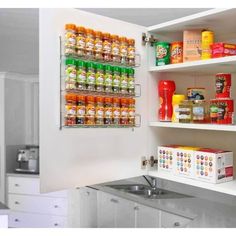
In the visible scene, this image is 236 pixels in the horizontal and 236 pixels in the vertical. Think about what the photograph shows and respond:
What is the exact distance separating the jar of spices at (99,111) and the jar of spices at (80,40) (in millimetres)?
215

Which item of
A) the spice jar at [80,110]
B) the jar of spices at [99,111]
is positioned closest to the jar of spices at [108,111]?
the jar of spices at [99,111]

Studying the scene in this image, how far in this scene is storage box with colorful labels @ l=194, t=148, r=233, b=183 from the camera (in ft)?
4.83

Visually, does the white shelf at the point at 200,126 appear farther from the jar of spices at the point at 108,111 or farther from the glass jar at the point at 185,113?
the jar of spices at the point at 108,111

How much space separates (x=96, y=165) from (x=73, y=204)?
2835mm

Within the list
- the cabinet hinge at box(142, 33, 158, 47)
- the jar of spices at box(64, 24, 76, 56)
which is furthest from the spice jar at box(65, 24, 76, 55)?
the cabinet hinge at box(142, 33, 158, 47)

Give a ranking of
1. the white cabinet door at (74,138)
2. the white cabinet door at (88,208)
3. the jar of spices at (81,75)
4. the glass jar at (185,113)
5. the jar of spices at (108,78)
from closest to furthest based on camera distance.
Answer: the white cabinet door at (74,138) < the jar of spices at (81,75) < the jar of spices at (108,78) < the glass jar at (185,113) < the white cabinet door at (88,208)

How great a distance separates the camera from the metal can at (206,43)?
59.6 inches

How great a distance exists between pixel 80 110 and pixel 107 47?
314 millimetres

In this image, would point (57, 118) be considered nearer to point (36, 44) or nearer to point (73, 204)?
point (36, 44)

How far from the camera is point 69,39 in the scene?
1.34 m

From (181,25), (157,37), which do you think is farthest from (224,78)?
(157,37)

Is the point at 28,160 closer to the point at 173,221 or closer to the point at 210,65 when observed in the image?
the point at 173,221

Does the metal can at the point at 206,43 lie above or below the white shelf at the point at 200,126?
above

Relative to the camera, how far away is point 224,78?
5.00ft
